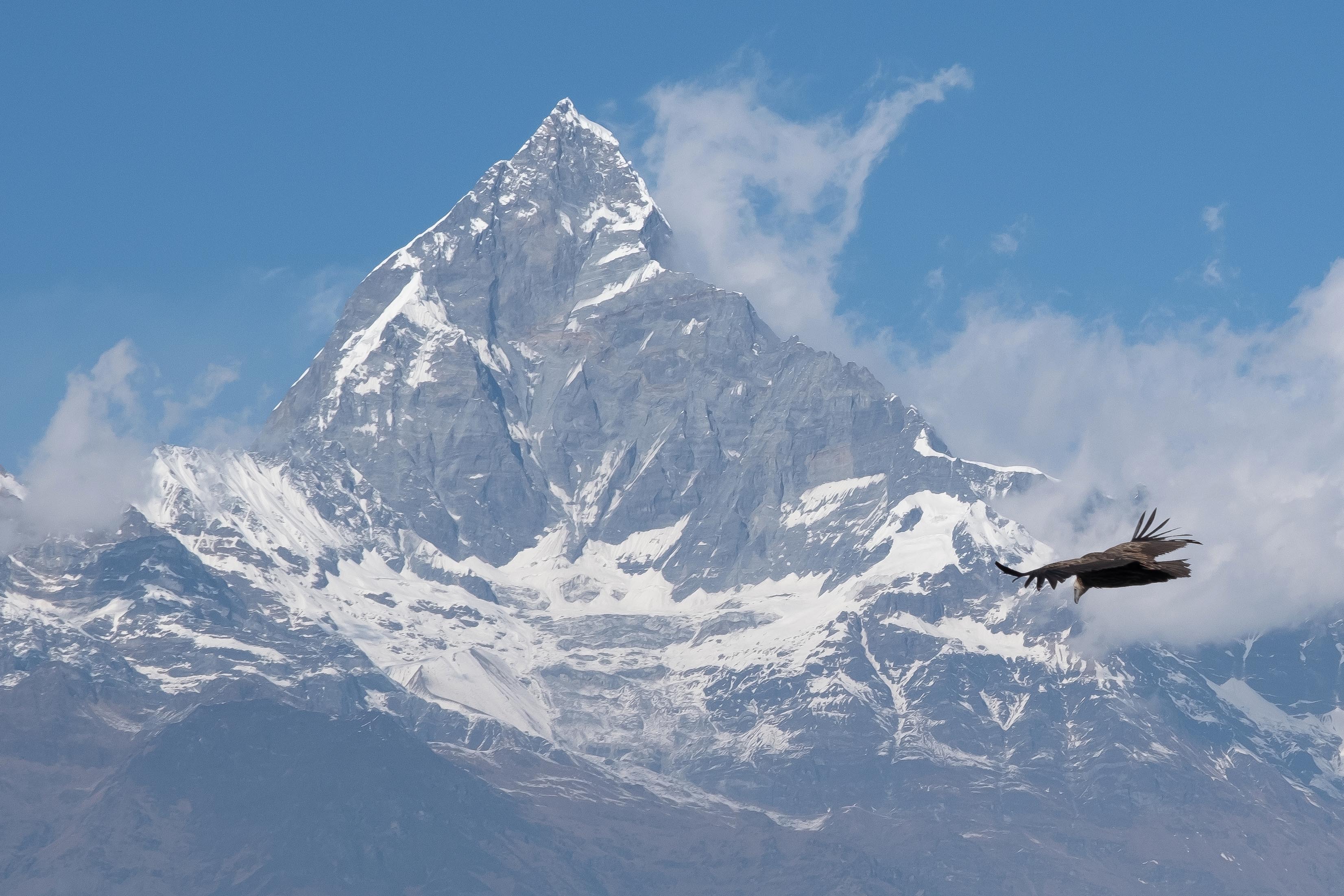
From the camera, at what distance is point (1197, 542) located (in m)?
27.4

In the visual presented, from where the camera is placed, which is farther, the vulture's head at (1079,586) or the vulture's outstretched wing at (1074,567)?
the vulture's head at (1079,586)

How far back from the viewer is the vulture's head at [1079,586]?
25.8 m

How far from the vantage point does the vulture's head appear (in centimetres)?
2583

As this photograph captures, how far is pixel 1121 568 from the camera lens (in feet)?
84.0

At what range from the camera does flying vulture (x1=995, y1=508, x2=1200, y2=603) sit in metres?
25.6

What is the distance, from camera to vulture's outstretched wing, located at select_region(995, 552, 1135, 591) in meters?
25.6

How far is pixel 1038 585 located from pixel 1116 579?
907 mm

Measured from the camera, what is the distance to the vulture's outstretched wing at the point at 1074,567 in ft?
83.9

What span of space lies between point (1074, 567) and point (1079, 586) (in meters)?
0.59

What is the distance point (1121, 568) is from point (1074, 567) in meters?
0.52

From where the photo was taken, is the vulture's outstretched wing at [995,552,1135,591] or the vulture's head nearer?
the vulture's outstretched wing at [995,552,1135,591]

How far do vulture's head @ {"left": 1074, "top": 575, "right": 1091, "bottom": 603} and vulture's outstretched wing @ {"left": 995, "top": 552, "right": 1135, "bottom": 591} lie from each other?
11cm

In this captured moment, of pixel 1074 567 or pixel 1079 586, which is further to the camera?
pixel 1079 586

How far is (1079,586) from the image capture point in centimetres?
2623
